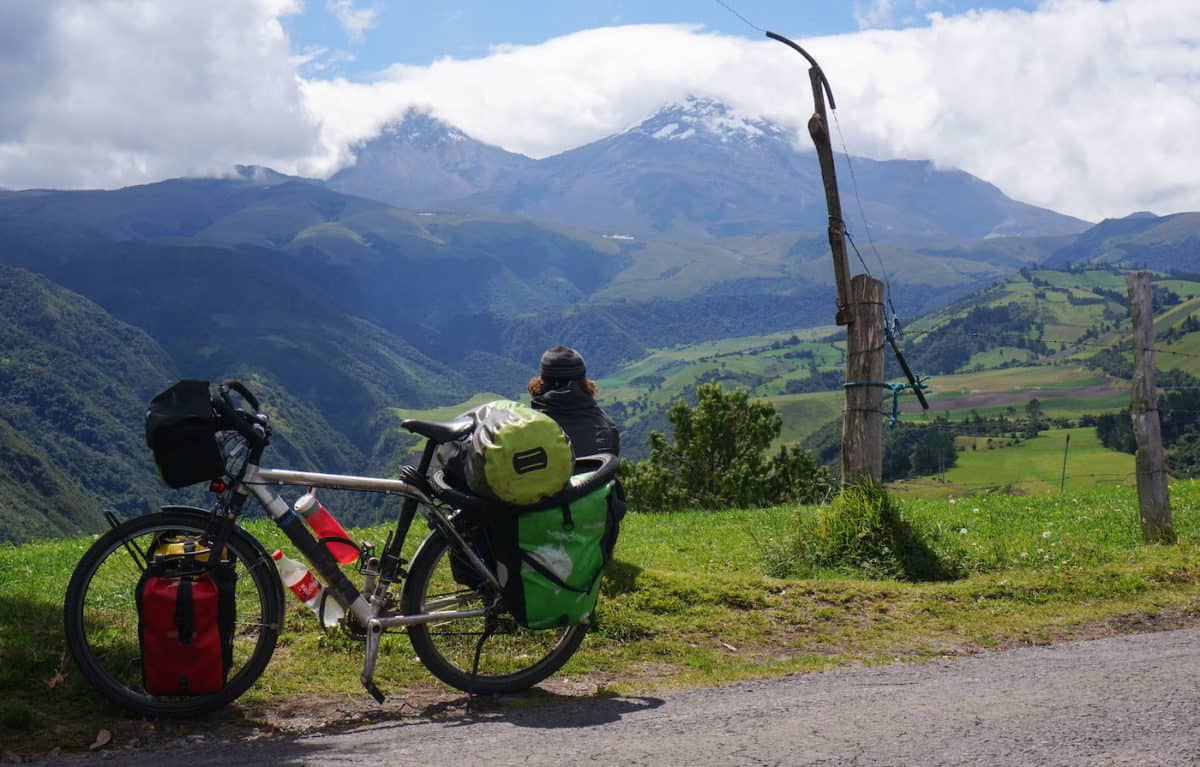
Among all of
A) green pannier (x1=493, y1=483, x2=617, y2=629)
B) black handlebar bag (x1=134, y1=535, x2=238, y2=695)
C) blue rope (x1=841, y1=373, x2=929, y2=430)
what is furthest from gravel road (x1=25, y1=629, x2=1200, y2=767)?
blue rope (x1=841, y1=373, x2=929, y2=430)

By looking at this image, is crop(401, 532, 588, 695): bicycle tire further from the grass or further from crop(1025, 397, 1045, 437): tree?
crop(1025, 397, 1045, 437): tree

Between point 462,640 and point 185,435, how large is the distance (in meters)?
2.25

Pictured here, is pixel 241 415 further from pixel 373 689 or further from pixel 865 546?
pixel 865 546

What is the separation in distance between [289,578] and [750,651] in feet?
12.3

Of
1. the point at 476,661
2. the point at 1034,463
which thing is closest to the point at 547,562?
the point at 476,661

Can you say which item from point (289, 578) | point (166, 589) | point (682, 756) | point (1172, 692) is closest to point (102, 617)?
point (166, 589)

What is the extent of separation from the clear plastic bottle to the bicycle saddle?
1152mm

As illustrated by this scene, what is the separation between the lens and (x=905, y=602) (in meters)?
9.21

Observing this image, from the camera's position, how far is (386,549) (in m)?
6.56

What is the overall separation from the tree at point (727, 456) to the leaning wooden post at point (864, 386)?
64.1 feet

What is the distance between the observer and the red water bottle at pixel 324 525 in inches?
248

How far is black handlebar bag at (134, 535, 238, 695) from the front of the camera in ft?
19.2

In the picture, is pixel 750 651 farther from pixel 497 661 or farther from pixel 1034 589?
pixel 1034 589

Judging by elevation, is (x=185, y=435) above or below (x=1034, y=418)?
above
